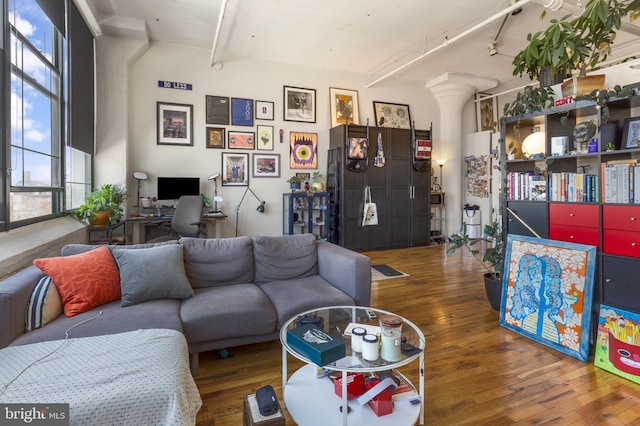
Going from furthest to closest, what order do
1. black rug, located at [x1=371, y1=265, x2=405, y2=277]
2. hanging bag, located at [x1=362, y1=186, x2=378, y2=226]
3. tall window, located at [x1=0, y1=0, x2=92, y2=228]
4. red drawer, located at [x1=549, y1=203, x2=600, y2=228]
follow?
hanging bag, located at [x1=362, y1=186, x2=378, y2=226] < black rug, located at [x1=371, y1=265, x2=405, y2=277] < tall window, located at [x1=0, y1=0, x2=92, y2=228] < red drawer, located at [x1=549, y1=203, x2=600, y2=228]

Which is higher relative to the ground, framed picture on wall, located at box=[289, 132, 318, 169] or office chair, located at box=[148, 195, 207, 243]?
framed picture on wall, located at box=[289, 132, 318, 169]

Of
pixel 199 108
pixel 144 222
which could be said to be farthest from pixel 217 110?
pixel 144 222

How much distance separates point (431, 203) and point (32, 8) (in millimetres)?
6794

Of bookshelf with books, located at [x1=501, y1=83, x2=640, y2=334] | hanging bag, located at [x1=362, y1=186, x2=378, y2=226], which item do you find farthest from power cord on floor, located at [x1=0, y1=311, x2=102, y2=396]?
hanging bag, located at [x1=362, y1=186, x2=378, y2=226]

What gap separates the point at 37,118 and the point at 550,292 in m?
4.91

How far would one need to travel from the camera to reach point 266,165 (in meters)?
6.08

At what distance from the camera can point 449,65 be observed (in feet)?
20.6

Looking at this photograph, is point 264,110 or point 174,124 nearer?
point 174,124

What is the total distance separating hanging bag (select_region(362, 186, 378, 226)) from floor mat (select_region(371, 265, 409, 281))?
4.26 ft

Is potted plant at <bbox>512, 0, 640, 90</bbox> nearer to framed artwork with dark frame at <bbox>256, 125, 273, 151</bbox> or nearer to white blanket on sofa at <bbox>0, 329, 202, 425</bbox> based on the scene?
white blanket on sofa at <bbox>0, 329, 202, 425</bbox>

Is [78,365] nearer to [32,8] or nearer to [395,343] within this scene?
[395,343]

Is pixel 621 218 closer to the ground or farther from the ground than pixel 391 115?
closer to the ground

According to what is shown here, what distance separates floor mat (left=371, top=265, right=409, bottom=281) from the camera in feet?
14.6

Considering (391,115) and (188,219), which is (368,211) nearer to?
(391,115)
